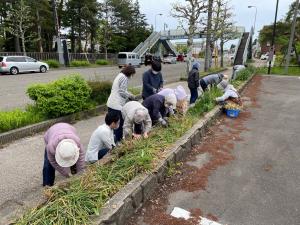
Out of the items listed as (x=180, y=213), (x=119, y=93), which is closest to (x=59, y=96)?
(x=119, y=93)

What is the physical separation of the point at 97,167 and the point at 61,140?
2.01 ft

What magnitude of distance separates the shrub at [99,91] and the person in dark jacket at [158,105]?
329cm

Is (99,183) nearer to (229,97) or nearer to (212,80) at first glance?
(229,97)

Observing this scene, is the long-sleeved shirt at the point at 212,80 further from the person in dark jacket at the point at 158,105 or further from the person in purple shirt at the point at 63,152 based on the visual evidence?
the person in purple shirt at the point at 63,152

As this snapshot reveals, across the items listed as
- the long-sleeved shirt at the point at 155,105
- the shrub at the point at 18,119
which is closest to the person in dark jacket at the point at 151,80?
the long-sleeved shirt at the point at 155,105

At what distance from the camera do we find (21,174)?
4.13m

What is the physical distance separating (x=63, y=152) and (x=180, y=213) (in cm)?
151

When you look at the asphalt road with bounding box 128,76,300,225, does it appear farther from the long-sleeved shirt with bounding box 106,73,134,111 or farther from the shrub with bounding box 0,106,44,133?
the shrub with bounding box 0,106,44,133

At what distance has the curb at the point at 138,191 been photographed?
2682 mm

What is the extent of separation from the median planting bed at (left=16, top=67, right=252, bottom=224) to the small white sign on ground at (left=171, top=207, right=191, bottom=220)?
1.96ft

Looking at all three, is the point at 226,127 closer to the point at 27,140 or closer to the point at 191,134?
the point at 191,134

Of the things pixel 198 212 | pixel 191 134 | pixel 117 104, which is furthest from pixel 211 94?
pixel 198 212

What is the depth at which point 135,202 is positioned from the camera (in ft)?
10.2

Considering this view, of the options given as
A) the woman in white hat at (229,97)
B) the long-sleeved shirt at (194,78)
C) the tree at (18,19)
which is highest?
the tree at (18,19)
